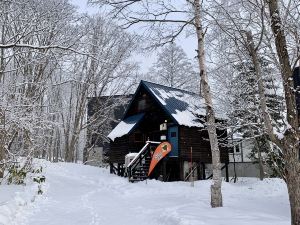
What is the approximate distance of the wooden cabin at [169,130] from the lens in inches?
878

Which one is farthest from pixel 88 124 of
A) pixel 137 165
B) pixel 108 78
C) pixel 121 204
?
pixel 121 204

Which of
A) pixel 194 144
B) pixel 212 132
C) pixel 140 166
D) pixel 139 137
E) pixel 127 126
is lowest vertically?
pixel 140 166

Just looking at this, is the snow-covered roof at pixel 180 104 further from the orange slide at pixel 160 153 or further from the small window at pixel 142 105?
the orange slide at pixel 160 153

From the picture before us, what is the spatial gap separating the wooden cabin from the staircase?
49 centimetres

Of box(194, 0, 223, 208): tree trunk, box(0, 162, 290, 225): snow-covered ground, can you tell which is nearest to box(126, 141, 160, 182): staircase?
box(0, 162, 290, 225): snow-covered ground

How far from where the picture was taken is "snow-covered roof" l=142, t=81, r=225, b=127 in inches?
882

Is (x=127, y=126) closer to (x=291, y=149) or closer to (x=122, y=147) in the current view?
(x=122, y=147)

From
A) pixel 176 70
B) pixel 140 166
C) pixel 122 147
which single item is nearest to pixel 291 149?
pixel 140 166

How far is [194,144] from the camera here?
2300cm

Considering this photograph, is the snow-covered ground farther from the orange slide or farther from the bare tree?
the bare tree

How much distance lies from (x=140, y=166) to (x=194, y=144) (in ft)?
14.0

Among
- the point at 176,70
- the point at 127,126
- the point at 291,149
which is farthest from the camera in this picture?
the point at 176,70

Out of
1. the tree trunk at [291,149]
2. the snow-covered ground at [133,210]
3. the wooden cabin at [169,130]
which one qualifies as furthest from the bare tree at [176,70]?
the tree trunk at [291,149]

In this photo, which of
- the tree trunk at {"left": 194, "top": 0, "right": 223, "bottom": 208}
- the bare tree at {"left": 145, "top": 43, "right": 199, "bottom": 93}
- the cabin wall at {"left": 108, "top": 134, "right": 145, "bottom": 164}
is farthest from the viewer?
the bare tree at {"left": 145, "top": 43, "right": 199, "bottom": 93}
